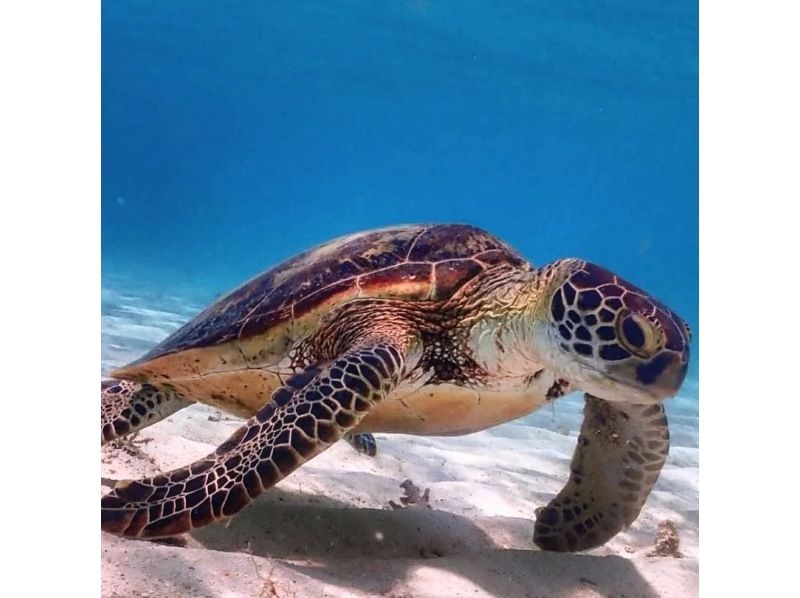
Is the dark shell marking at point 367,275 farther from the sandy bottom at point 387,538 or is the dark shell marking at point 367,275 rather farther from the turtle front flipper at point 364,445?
the turtle front flipper at point 364,445

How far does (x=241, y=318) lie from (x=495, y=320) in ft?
4.22

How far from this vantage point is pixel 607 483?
3355mm

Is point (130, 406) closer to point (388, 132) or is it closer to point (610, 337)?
point (610, 337)

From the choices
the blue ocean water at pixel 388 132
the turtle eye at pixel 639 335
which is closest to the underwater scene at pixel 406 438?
the turtle eye at pixel 639 335

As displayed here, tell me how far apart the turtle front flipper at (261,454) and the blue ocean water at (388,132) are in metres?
1.27

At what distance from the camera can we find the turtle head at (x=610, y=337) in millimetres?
2410

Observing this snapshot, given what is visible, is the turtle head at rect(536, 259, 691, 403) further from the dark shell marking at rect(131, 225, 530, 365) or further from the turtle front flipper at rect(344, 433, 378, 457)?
the turtle front flipper at rect(344, 433, 378, 457)

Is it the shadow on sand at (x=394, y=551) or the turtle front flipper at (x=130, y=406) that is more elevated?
the turtle front flipper at (x=130, y=406)

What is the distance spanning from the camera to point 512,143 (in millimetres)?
59062

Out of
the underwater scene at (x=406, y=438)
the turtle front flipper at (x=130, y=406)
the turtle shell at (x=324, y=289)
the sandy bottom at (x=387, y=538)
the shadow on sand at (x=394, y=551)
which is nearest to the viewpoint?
the sandy bottom at (x=387, y=538)

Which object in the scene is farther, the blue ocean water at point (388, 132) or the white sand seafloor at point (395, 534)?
the blue ocean water at point (388, 132)
